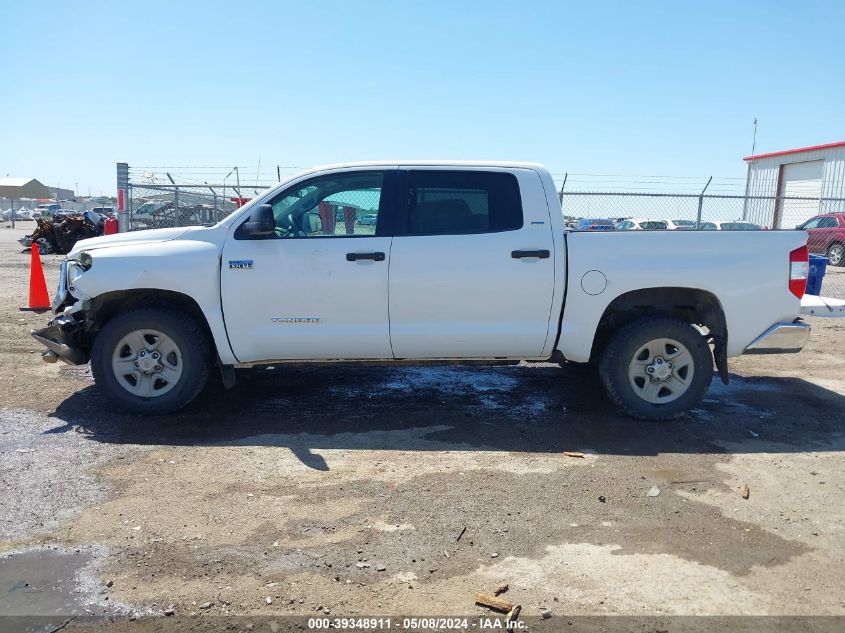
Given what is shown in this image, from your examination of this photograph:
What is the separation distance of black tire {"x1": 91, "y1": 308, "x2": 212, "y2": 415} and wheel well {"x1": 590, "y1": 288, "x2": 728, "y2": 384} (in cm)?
326

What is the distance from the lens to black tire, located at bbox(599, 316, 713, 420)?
17.4ft

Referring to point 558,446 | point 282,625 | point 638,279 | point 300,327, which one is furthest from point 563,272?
point 282,625

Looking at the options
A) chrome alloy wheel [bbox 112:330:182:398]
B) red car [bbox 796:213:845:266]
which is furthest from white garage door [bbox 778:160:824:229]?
chrome alloy wheel [bbox 112:330:182:398]

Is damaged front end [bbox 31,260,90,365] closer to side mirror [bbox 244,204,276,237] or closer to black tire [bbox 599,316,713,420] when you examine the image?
side mirror [bbox 244,204,276,237]

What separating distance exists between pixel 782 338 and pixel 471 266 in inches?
98.6

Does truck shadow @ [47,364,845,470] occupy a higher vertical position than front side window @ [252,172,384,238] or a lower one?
lower

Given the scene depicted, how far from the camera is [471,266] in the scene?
5184mm

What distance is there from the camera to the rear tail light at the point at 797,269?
205 inches

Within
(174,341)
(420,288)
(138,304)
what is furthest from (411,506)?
(138,304)

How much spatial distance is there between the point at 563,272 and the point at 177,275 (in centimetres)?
299

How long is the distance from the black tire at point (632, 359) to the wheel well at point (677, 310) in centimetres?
13

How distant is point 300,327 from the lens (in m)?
5.25

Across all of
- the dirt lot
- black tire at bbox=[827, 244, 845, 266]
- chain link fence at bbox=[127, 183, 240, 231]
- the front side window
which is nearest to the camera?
the dirt lot

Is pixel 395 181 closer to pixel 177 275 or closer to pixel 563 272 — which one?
pixel 563 272
